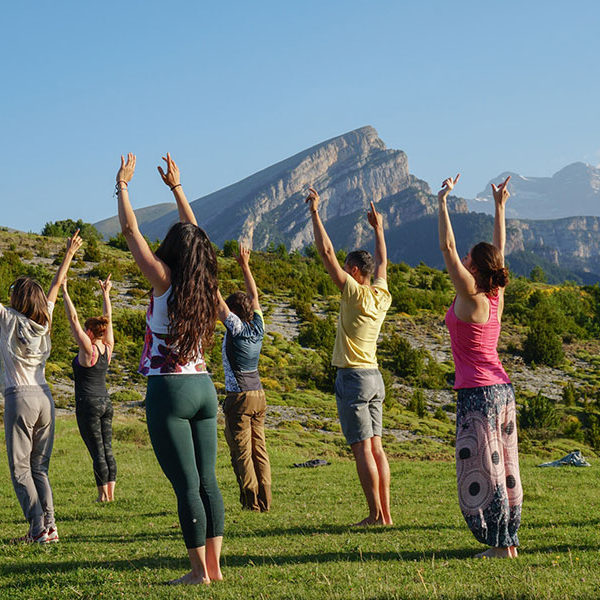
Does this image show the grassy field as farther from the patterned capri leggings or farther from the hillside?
the hillside

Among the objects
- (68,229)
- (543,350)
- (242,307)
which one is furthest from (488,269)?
(68,229)

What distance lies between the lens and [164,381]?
13.3 ft

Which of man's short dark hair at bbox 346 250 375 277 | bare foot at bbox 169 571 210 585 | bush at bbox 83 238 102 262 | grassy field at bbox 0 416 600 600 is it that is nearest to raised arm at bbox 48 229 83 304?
grassy field at bbox 0 416 600 600

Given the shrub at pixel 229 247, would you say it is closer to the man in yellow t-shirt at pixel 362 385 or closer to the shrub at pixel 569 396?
the shrub at pixel 569 396

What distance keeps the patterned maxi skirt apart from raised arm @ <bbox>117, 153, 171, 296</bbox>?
234 centimetres

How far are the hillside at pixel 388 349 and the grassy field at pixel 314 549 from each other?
28.0 feet

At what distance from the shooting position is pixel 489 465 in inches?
190

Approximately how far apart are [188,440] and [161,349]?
558 millimetres

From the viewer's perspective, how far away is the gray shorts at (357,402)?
6.36m

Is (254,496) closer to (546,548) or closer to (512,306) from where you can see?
(546,548)

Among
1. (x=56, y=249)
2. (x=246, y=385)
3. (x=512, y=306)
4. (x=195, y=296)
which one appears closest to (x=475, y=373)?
(x=195, y=296)

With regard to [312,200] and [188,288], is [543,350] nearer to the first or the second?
[312,200]

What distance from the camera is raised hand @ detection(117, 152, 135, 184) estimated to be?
4223 mm

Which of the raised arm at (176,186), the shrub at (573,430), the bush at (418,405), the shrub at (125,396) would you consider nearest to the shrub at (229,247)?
the bush at (418,405)
